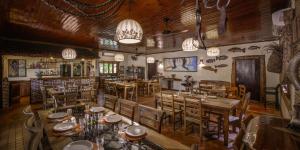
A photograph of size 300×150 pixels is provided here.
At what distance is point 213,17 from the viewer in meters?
3.15

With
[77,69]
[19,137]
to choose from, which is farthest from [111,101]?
[77,69]

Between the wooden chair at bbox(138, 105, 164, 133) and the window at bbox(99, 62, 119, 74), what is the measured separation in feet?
28.8

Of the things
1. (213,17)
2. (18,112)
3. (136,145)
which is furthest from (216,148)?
(18,112)

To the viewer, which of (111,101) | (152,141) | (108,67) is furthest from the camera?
(108,67)

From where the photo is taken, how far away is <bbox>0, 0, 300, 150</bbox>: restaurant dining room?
130cm

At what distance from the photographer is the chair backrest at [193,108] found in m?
2.68

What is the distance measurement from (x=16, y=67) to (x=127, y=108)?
833cm

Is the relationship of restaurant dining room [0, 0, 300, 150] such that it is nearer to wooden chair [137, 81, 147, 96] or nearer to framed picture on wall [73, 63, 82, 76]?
wooden chair [137, 81, 147, 96]

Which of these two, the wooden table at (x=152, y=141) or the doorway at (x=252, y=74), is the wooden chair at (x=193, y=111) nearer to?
the wooden table at (x=152, y=141)

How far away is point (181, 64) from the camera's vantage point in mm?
8922

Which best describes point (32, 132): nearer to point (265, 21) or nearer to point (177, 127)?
point (177, 127)

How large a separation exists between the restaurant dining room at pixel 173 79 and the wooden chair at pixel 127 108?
3 cm

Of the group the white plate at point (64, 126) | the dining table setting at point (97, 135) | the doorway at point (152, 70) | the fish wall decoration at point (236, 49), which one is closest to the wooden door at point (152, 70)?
the doorway at point (152, 70)

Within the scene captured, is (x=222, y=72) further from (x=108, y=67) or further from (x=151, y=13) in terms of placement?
(x=108, y=67)
